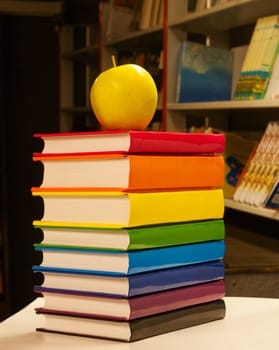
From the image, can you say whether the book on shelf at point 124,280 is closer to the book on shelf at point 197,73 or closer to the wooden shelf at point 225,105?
the wooden shelf at point 225,105

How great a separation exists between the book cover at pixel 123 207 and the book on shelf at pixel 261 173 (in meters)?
1.18

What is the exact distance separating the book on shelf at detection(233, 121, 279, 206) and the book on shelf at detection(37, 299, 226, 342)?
1191 mm

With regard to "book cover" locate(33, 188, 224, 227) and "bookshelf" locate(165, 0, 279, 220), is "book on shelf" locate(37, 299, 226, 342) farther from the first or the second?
"bookshelf" locate(165, 0, 279, 220)

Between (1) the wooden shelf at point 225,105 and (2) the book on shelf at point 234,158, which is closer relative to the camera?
(1) the wooden shelf at point 225,105

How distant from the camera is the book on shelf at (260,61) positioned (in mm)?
2094

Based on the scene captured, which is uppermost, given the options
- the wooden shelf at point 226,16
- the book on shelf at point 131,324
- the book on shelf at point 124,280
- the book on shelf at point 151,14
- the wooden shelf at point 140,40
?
the book on shelf at point 151,14

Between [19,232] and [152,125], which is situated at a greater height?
[152,125]

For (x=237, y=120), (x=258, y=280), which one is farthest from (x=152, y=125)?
(x=258, y=280)

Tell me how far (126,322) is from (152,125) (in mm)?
2513

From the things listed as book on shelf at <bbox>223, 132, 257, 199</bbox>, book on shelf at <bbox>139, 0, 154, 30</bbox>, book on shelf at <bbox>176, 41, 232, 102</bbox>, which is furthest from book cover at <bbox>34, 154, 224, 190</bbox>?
book on shelf at <bbox>139, 0, 154, 30</bbox>

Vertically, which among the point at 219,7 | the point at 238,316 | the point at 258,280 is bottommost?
the point at 258,280

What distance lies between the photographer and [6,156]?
4.45 m

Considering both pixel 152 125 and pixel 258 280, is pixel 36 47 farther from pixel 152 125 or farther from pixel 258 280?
pixel 258 280

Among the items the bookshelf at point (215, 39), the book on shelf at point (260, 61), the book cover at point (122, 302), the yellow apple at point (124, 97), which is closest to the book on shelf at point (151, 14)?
the bookshelf at point (215, 39)
